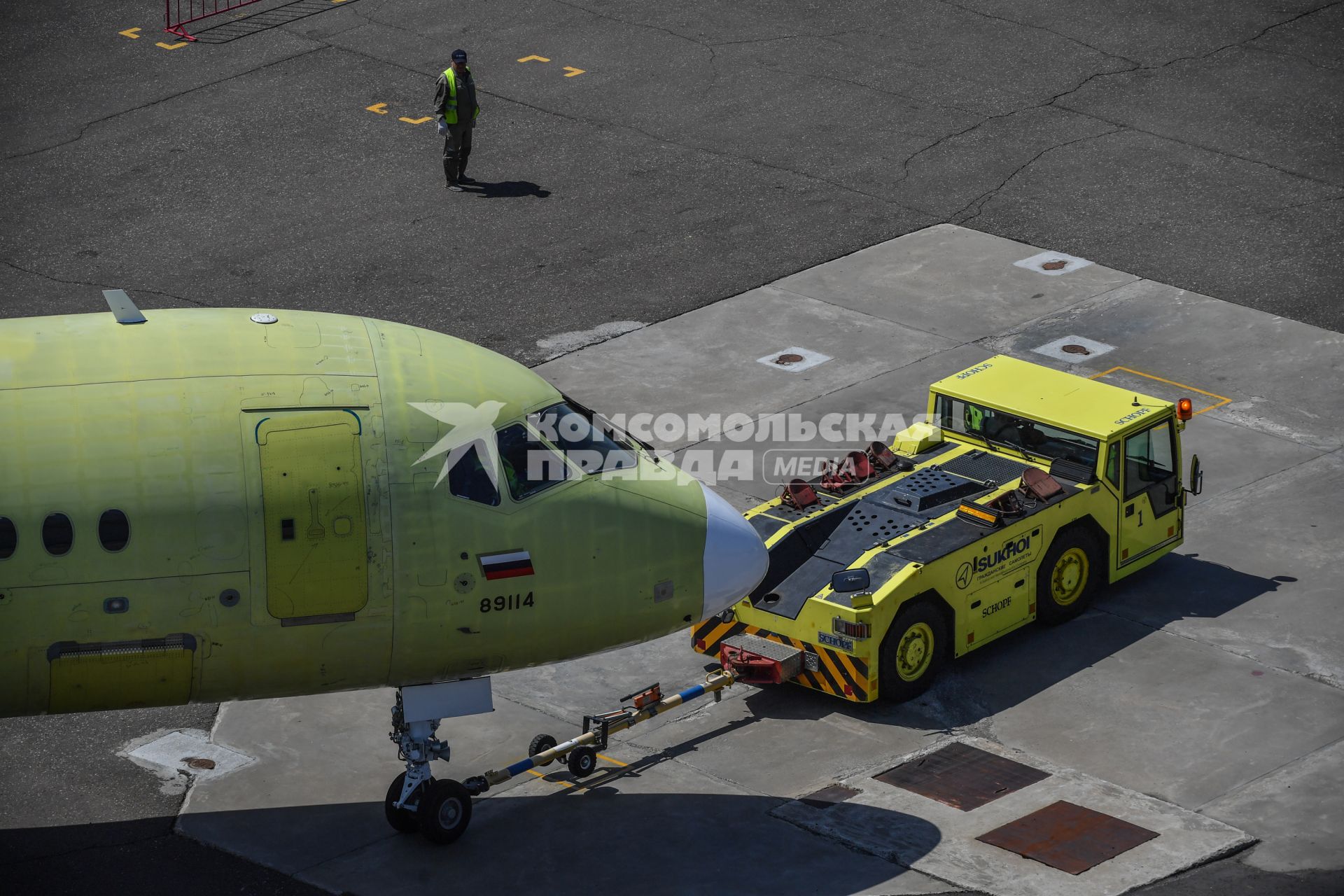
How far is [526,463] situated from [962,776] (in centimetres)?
493

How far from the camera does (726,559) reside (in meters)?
14.0

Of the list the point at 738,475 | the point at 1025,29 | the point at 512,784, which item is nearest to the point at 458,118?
the point at 738,475

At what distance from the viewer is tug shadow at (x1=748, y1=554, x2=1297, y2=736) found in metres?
16.7

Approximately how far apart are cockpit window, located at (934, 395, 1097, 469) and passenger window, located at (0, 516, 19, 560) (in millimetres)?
9921

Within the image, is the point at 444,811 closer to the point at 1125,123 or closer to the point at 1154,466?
the point at 1154,466

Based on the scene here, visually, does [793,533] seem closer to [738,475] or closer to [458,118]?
[738,475]

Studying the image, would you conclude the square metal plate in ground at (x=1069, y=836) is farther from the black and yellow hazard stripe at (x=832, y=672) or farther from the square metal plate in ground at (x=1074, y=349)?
the square metal plate in ground at (x=1074, y=349)

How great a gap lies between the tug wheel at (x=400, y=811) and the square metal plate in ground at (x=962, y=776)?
3.95 m

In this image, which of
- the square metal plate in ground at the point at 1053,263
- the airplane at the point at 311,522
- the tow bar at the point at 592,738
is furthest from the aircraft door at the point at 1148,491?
the square metal plate in ground at the point at 1053,263

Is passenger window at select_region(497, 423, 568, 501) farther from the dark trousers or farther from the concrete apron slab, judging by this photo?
the dark trousers

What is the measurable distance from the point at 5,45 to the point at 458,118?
11.2 m

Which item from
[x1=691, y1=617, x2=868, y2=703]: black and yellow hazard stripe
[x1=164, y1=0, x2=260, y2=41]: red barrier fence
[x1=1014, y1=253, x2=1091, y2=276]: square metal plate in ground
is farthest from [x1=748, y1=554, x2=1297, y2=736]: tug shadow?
[x1=164, y1=0, x2=260, y2=41]: red barrier fence

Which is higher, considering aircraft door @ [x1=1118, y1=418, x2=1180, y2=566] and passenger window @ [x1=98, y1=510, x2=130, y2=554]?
passenger window @ [x1=98, y1=510, x2=130, y2=554]

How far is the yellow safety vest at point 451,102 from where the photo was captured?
94.0 feet
